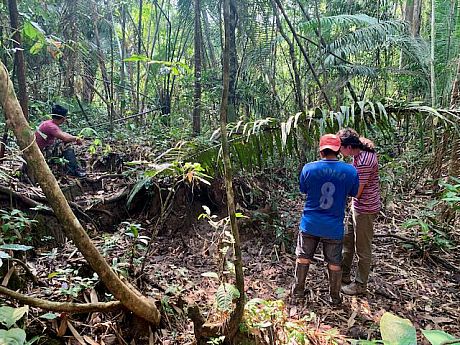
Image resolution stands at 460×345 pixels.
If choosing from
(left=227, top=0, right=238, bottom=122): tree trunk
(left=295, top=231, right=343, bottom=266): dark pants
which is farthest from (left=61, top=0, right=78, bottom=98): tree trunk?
(left=295, top=231, right=343, bottom=266): dark pants

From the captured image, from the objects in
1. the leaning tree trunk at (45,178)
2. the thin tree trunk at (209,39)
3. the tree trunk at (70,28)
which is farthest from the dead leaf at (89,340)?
the thin tree trunk at (209,39)

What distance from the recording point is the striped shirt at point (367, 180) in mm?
3684

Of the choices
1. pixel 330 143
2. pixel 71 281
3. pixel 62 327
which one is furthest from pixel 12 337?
pixel 330 143

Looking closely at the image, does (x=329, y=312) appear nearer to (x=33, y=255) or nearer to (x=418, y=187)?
(x=33, y=255)

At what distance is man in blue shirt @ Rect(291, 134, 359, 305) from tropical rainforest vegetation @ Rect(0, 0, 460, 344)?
1.26ft

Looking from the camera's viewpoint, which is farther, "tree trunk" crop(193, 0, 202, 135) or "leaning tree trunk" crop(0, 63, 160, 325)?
"tree trunk" crop(193, 0, 202, 135)

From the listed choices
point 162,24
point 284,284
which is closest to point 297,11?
point 162,24

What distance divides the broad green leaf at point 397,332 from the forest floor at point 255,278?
6.62 ft

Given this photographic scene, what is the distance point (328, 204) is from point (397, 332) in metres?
2.95

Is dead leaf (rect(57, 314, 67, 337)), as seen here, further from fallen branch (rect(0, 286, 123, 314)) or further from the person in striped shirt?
the person in striped shirt

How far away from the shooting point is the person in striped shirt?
3.62 meters

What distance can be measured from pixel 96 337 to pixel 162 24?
1169cm

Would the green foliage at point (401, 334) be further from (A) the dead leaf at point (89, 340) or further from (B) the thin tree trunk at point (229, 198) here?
(A) the dead leaf at point (89, 340)

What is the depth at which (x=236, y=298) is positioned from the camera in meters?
2.45
